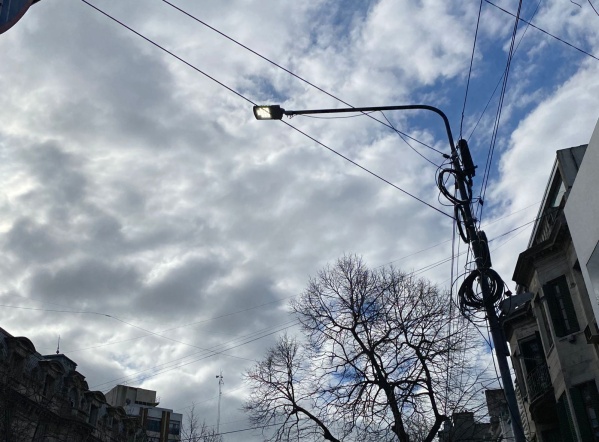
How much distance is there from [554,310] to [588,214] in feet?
33.0

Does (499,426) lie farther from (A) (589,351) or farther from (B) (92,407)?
(B) (92,407)

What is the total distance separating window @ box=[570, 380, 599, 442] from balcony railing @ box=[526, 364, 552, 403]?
110 inches

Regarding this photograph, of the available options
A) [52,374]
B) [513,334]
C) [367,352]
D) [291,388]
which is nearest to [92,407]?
[52,374]

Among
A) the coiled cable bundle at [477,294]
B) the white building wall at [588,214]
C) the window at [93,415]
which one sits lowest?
the coiled cable bundle at [477,294]

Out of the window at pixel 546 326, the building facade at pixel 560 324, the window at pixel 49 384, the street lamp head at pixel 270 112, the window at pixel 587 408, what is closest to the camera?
the street lamp head at pixel 270 112

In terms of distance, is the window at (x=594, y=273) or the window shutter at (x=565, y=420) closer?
the window at (x=594, y=273)

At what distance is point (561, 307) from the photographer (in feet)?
77.5

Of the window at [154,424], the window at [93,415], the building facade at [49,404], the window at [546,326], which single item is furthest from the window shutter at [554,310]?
the window at [154,424]

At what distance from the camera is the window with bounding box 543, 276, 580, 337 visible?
22.9 meters

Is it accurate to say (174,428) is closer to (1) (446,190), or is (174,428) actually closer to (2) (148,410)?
(2) (148,410)

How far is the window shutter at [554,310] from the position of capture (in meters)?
23.4

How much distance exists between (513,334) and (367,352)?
8.08m

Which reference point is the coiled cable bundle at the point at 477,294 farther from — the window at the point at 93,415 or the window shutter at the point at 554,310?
the window at the point at 93,415

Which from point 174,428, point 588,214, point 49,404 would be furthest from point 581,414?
point 174,428
